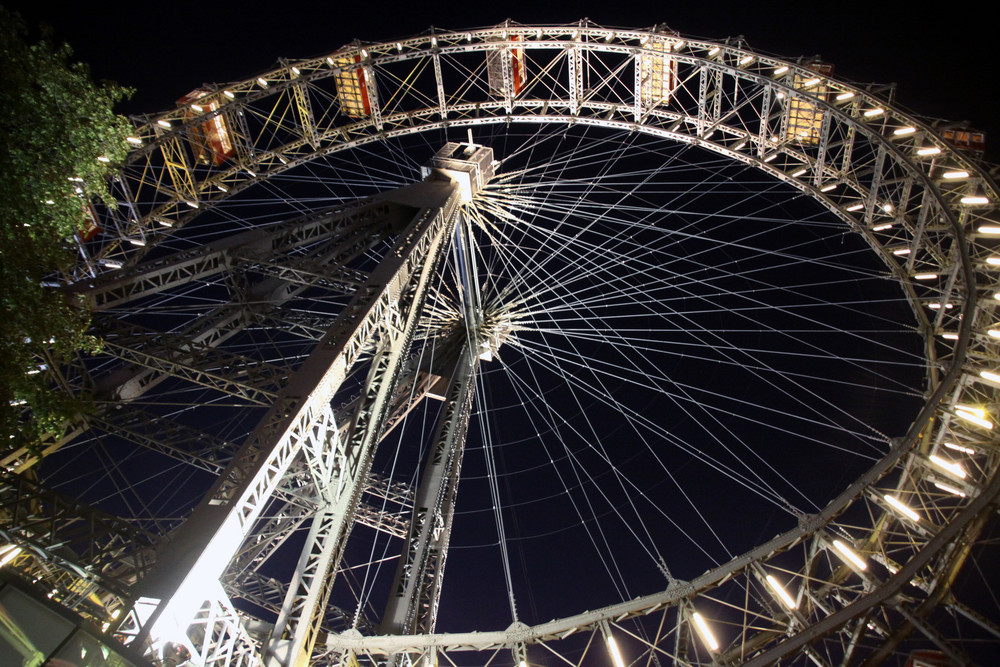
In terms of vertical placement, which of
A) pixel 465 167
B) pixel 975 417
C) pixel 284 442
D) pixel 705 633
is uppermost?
pixel 465 167

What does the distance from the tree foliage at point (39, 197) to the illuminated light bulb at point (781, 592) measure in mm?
13183

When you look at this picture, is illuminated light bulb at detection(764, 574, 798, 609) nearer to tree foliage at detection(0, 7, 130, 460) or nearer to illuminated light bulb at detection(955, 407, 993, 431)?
illuminated light bulb at detection(955, 407, 993, 431)

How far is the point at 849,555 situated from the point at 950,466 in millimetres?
2709

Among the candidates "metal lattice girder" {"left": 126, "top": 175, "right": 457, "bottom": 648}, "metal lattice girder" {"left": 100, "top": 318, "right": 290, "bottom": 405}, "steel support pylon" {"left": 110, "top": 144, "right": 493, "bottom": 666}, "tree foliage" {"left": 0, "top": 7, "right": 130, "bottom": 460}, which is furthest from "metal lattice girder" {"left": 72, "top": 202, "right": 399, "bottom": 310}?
"tree foliage" {"left": 0, "top": 7, "right": 130, "bottom": 460}

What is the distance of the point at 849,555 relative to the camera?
12.6 meters

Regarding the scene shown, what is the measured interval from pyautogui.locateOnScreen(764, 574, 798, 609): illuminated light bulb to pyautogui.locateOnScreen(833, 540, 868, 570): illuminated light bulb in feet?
4.31

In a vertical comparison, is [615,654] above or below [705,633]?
below

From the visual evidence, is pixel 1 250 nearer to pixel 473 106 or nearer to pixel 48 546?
pixel 48 546

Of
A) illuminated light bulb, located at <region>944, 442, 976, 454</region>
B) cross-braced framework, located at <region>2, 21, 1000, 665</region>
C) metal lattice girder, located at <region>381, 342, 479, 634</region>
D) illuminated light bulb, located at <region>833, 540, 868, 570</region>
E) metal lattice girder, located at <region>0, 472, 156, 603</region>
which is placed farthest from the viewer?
metal lattice girder, located at <region>381, 342, 479, 634</region>

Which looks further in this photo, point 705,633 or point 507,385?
point 507,385

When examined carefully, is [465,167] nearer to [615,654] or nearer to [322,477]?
[322,477]

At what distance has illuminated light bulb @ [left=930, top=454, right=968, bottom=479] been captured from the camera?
1264 centimetres

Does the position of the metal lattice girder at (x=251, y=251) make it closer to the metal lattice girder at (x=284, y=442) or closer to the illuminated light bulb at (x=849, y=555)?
the metal lattice girder at (x=284, y=442)

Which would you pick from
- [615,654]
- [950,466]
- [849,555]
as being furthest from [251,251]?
[950,466]
